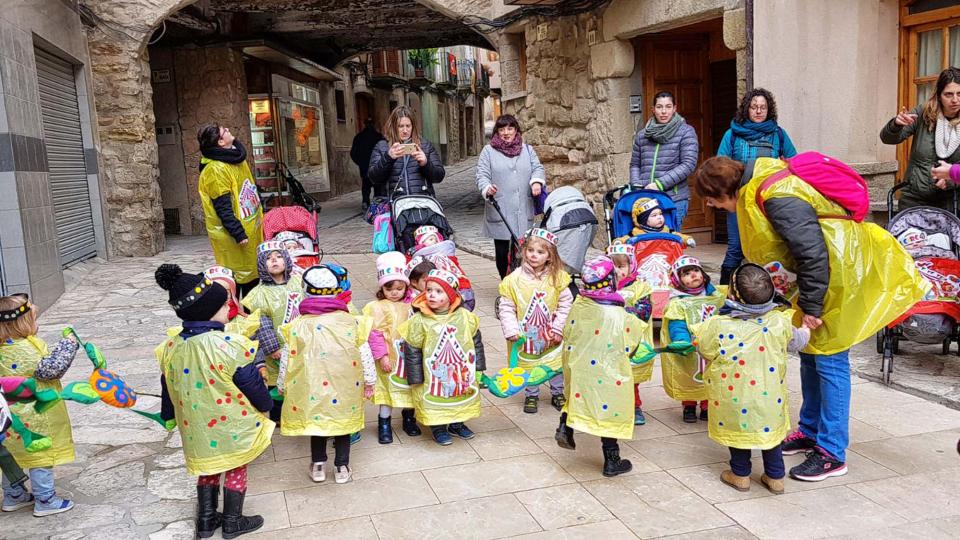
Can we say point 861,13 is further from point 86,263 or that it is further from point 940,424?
point 86,263

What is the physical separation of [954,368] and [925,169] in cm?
125

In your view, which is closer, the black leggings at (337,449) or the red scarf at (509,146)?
the black leggings at (337,449)

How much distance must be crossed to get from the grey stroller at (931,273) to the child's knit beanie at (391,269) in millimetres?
2752

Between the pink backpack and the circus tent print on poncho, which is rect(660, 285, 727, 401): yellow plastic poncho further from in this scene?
the circus tent print on poncho

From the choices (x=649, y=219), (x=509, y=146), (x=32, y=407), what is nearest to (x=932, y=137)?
(x=649, y=219)

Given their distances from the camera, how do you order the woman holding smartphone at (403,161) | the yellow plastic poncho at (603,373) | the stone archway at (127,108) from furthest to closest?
the stone archway at (127,108) → the woman holding smartphone at (403,161) → the yellow plastic poncho at (603,373)

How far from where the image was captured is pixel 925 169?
5.10 m

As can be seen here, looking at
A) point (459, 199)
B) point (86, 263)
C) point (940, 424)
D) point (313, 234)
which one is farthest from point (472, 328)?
point (459, 199)

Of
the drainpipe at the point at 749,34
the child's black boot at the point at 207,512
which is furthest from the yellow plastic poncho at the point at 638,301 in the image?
the drainpipe at the point at 749,34

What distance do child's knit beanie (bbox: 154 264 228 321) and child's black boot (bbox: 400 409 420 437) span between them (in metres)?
1.49

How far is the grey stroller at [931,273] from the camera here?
4652 mm

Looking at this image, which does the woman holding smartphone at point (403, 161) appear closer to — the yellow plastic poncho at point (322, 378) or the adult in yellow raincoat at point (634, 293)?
the adult in yellow raincoat at point (634, 293)

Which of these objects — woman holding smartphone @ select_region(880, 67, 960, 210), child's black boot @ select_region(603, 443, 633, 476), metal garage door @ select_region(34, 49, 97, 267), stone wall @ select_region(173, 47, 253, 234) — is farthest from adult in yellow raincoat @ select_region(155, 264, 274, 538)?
stone wall @ select_region(173, 47, 253, 234)

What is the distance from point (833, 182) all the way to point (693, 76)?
6577 mm
